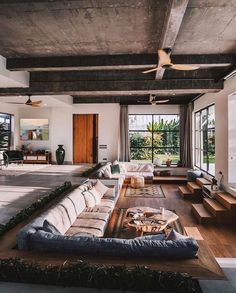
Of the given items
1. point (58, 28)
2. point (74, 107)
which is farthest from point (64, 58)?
point (74, 107)

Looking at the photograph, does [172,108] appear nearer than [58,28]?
No

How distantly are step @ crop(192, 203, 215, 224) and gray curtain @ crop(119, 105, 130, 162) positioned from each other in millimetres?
5489

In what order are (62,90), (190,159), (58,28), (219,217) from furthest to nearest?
(190,159)
(62,90)
(219,217)
(58,28)

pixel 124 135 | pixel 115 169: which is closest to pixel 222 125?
pixel 115 169

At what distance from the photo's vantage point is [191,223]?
5879 mm

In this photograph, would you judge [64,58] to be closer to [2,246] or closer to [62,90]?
[62,90]

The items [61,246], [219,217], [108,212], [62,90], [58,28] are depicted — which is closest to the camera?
[61,246]

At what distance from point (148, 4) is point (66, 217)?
3.16 metres

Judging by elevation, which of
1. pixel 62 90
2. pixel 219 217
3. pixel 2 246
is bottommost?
pixel 219 217

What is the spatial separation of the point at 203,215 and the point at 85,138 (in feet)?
24.6

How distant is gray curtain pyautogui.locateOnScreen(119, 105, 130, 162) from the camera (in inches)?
465

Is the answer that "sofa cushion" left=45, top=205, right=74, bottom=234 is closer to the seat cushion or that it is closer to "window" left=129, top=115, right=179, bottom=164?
the seat cushion

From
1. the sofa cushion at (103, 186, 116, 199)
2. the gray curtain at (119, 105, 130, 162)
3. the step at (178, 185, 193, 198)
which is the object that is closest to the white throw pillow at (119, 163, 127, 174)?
the gray curtain at (119, 105, 130, 162)

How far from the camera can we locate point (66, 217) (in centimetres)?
421
